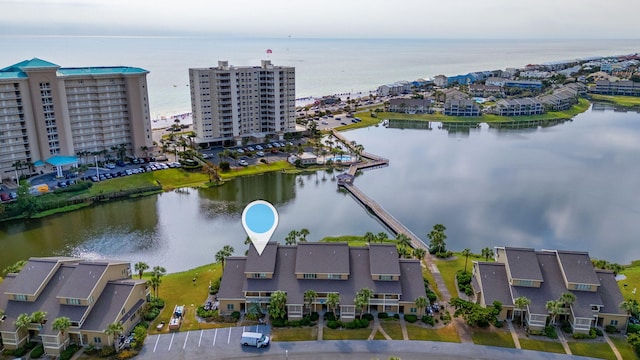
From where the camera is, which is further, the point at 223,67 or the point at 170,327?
the point at 223,67

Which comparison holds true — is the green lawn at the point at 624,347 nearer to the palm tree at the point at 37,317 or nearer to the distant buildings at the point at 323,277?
the distant buildings at the point at 323,277

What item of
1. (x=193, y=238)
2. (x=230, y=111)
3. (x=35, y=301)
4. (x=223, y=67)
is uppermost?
(x=223, y=67)

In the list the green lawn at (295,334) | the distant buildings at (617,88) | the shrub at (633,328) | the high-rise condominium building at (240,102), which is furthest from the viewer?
the distant buildings at (617,88)

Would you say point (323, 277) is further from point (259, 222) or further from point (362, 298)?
point (259, 222)

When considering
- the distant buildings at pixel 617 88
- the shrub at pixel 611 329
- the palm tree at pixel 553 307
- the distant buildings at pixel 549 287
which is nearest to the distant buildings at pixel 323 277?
the distant buildings at pixel 549 287

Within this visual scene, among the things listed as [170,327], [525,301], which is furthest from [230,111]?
→ [525,301]

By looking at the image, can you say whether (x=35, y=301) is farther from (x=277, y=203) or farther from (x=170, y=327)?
(x=277, y=203)

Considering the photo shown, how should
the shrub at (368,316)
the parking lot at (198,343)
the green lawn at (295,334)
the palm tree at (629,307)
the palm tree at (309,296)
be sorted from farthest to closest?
the shrub at (368,316) < the palm tree at (309,296) < the palm tree at (629,307) < the green lawn at (295,334) < the parking lot at (198,343)
